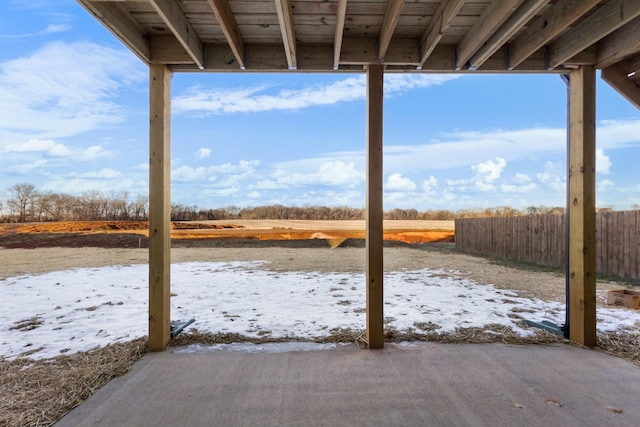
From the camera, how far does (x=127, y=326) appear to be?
11.3ft

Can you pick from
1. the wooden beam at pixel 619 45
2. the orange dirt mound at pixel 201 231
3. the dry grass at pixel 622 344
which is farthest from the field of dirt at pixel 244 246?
the wooden beam at pixel 619 45

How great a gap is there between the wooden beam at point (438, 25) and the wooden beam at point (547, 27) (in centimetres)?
74

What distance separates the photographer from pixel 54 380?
2.25 metres

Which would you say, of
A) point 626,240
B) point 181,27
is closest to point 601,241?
point 626,240

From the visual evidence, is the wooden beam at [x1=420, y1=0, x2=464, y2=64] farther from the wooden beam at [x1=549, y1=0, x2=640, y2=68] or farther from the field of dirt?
the field of dirt

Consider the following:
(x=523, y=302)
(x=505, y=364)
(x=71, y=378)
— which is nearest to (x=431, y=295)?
(x=523, y=302)

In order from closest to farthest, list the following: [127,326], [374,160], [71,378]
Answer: [71,378], [374,160], [127,326]

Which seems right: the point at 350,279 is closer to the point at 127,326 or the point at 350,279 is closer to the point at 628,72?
the point at 127,326

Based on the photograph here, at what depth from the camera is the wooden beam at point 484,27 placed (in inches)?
82.7

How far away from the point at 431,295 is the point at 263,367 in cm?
332

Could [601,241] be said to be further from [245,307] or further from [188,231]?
[188,231]

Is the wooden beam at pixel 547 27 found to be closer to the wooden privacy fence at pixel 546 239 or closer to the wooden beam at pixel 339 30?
the wooden beam at pixel 339 30

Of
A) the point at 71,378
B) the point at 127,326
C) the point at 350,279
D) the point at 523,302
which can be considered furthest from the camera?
the point at 350,279

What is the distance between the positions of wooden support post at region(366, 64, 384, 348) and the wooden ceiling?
0.27 meters
